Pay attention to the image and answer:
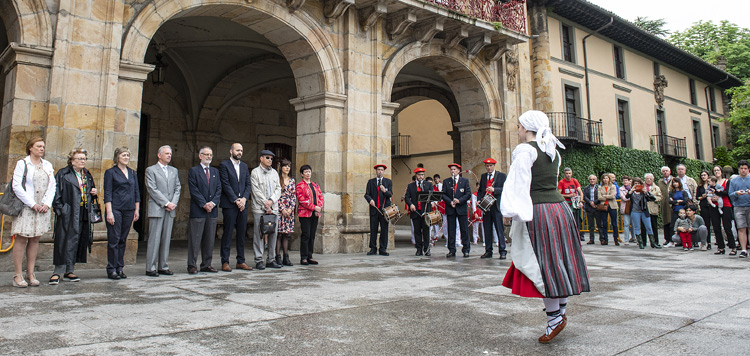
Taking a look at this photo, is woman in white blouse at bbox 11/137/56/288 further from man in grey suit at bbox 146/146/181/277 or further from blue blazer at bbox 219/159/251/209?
blue blazer at bbox 219/159/251/209

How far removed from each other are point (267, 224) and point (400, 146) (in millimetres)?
23351

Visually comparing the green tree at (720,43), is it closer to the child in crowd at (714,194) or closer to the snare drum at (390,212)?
the child in crowd at (714,194)

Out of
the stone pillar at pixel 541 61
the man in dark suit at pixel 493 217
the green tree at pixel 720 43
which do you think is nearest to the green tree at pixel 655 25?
the green tree at pixel 720 43

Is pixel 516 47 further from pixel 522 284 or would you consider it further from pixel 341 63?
pixel 522 284

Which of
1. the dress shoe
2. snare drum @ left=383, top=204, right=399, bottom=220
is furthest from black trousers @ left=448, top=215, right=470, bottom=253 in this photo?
the dress shoe

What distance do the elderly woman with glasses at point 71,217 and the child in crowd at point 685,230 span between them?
11.7m

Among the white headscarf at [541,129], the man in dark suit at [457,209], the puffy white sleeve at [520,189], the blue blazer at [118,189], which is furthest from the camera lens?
the man in dark suit at [457,209]

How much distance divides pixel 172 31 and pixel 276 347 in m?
11.7

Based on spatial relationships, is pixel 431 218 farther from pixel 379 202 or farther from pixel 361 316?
pixel 361 316

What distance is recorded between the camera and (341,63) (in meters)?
11.0

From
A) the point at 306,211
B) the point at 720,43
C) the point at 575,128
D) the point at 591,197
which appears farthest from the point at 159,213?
the point at 720,43

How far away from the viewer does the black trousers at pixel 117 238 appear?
629 cm

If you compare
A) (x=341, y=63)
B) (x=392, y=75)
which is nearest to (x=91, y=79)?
(x=341, y=63)

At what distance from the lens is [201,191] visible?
7.11 m
